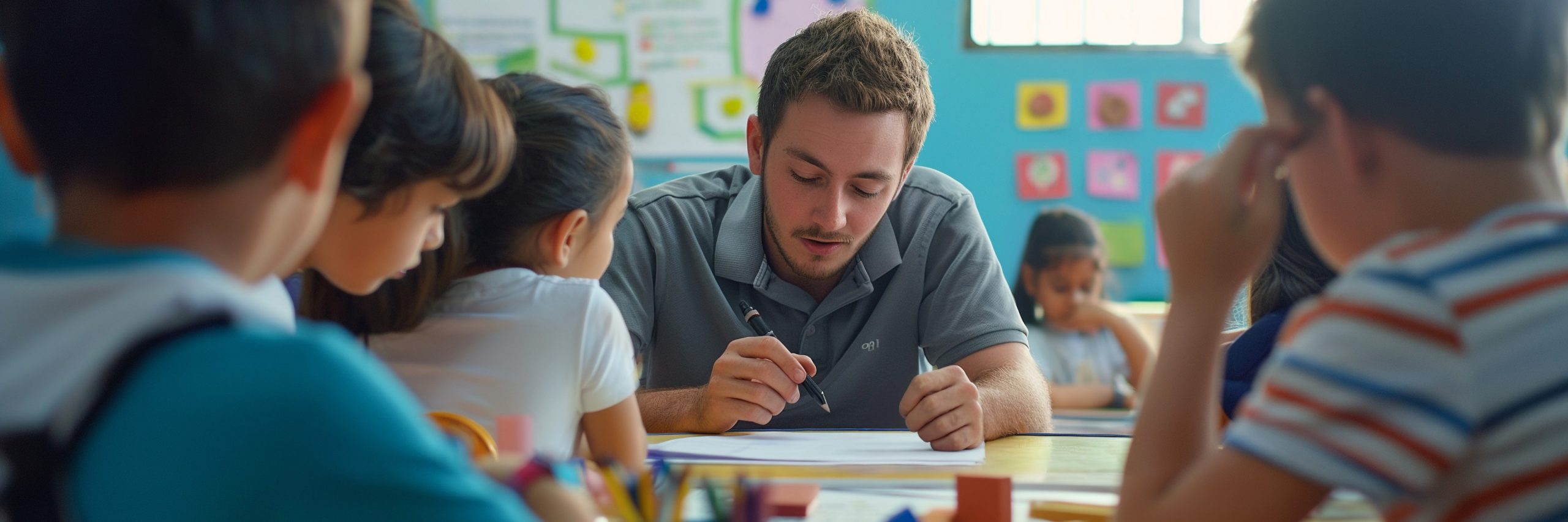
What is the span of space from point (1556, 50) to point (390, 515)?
22.8 inches

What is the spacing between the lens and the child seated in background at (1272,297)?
44.0 inches

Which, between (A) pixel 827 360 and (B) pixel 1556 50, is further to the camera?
(A) pixel 827 360

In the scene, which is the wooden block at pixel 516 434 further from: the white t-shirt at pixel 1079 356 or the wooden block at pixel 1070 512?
the white t-shirt at pixel 1079 356

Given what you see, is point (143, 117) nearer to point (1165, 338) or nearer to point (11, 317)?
point (11, 317)

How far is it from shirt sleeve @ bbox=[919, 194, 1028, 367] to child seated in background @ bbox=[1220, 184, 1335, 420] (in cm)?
46

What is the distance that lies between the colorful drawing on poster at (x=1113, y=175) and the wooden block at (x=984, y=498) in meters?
3.13

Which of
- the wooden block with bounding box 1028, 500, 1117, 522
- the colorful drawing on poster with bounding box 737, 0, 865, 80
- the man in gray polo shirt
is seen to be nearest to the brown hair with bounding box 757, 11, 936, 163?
the man in gray polo shirt

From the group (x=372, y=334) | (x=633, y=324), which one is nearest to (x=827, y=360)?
(x=633, y=324)

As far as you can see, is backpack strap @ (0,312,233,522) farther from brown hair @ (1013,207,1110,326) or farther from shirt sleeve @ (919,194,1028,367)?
brown hair @ (1013,207,1110,326)

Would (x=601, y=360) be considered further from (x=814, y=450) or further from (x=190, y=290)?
(x=190, y=290)

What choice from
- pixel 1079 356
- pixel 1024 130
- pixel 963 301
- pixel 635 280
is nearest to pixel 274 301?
pixel 635 280

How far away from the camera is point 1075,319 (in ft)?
11.2

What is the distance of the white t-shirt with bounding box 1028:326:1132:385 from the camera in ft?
10.8

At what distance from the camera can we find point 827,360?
5.61ft
